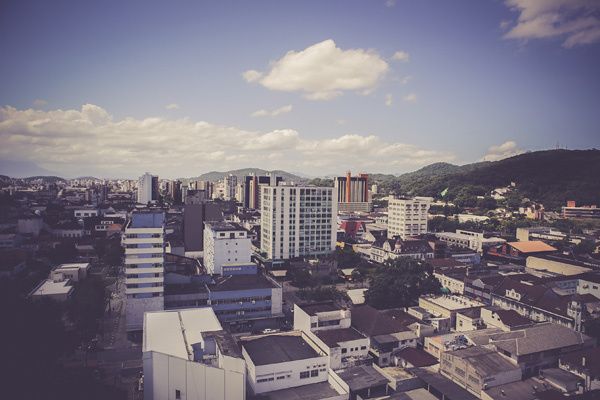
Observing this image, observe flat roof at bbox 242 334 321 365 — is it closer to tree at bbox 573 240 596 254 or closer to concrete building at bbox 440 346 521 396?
concrete building at bbox 440 346 521 396

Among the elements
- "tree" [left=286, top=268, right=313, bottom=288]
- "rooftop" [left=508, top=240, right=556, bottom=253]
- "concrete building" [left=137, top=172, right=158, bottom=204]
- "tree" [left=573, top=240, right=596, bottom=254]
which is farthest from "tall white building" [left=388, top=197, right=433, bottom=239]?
"concrete building" [left=137, top=172, right=158, bottom=204]

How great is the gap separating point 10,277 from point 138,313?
1064cm

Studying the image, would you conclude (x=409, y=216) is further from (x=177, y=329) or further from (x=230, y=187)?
(x=230, y=187)

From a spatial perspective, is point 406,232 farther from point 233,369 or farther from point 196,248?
point 233,369

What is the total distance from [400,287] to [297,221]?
12390 millimetres

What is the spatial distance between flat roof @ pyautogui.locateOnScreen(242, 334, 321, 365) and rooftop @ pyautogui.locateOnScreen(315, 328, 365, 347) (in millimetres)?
635

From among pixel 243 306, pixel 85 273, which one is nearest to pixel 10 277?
pixel 85 273

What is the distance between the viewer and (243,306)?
19.6m

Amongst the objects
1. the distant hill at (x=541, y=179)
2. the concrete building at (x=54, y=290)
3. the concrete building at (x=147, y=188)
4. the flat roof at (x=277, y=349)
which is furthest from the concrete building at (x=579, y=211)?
the concrete building at (x=147, y=188)

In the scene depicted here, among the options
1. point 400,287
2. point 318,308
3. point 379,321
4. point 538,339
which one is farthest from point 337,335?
point 538,339

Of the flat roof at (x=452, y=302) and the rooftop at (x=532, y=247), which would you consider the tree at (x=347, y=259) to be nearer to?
the flat roof at (x=452, y=302)

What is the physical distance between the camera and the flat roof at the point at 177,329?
12807mm

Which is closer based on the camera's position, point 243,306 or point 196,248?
point 243,306

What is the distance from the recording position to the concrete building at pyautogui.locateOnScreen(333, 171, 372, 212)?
67.0 metres
